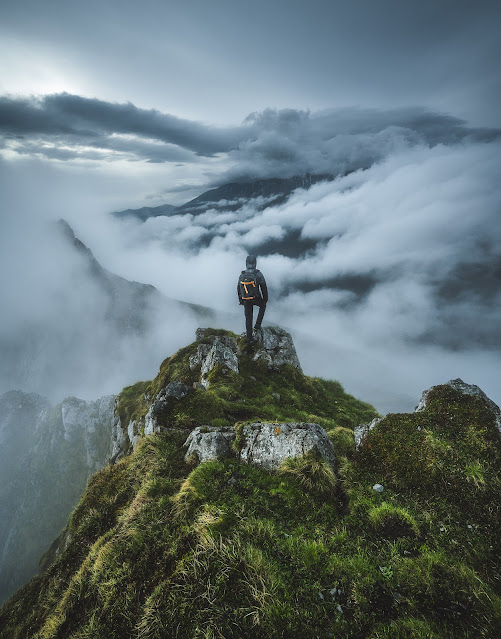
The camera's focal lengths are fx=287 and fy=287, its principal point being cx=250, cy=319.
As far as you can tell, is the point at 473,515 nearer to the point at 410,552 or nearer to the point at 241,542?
the point at 410,552

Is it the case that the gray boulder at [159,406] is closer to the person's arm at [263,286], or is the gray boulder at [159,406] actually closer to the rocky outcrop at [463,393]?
the rocky outcrop at [463,393]

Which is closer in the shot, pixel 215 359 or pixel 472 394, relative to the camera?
pixel 472 394

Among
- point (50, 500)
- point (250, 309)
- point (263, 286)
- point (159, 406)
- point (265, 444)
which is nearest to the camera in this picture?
point (265, 444)

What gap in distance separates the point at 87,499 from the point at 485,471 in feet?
45.1

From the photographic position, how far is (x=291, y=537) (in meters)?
6.89

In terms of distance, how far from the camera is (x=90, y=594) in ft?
22.7

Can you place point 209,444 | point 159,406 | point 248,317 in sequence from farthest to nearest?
point 248,317 → point 159,406 → point 209,444

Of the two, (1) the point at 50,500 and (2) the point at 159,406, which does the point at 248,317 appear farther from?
(1) the point at 50,500

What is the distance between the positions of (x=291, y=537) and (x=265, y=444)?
397cm

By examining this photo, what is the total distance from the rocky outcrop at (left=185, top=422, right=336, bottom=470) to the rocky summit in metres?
0.05

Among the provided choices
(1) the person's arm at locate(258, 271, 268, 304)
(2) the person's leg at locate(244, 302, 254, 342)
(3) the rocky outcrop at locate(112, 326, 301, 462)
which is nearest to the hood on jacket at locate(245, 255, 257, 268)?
(1) the person's arm at locate(258, 271, 268, 304)

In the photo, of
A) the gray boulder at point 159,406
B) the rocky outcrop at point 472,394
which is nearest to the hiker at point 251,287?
the gray boulder at point 159,406

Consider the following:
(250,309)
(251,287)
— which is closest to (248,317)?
(250,309)

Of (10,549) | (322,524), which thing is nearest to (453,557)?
(322,524)
